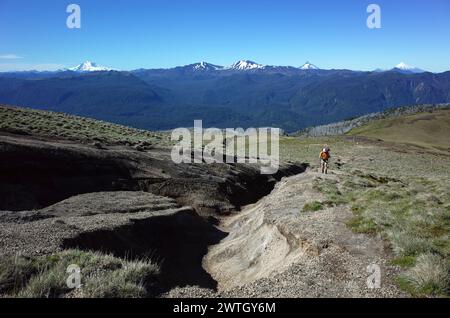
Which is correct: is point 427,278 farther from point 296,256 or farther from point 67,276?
point 67,276

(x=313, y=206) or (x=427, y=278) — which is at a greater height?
(x=427, y=278)

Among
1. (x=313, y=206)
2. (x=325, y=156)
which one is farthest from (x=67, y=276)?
(x=325, y=156)

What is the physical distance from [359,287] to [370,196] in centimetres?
1464

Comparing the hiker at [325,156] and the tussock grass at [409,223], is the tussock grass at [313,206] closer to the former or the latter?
the tussock grass at [409,223]

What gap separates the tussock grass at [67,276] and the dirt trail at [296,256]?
1.52 metres

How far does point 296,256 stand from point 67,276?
32.2ft

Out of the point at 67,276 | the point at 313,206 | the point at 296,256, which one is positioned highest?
the point at 67,276

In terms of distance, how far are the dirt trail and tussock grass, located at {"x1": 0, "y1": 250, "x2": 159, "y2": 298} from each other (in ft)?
4.98

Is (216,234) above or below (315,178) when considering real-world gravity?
below

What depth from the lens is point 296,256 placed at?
61.0 ft

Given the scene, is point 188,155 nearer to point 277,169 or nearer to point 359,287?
point 277,169

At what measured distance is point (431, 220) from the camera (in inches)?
776

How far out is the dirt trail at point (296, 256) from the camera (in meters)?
13.5
